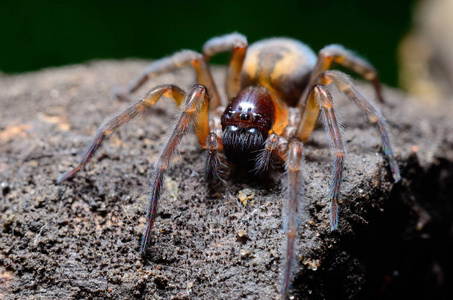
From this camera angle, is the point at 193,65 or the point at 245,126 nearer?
the point at 245,126

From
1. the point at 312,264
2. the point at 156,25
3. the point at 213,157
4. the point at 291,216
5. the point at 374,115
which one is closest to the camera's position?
the point at 291,216

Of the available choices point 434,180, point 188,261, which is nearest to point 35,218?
point 188,261

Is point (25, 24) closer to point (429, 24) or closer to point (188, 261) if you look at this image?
point (188, 261)

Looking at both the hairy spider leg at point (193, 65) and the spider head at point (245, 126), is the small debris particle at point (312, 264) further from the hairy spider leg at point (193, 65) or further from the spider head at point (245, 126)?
the hairy spider leg at point (193, 65)

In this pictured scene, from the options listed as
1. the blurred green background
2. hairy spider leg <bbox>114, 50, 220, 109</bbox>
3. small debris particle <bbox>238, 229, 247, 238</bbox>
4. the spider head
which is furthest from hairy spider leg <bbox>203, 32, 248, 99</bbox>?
the blurred green background

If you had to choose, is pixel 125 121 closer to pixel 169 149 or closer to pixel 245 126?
pixel 169 149

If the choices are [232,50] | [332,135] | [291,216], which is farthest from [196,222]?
[232,50]

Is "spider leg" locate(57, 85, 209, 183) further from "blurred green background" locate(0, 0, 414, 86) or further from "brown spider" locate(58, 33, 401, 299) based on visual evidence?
"blurred green background" locate(0, 0, 414, 86)
